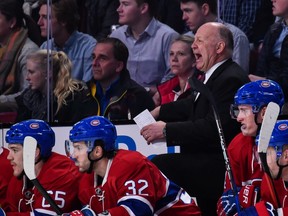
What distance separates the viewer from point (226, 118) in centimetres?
573

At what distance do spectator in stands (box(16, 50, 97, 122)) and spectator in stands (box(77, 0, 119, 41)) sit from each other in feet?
0.87

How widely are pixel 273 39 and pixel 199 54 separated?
0.51 m

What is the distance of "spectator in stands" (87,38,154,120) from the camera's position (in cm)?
646

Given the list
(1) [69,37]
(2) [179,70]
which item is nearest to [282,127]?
(2) [179,70]

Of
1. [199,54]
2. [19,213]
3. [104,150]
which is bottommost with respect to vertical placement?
[19,213]

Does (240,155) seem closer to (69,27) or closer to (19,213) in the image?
(19,213)

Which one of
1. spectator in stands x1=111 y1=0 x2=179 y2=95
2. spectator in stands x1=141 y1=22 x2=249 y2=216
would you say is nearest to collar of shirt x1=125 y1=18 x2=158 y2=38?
spectator in stands x1=111 y1=0 x2=179 y2=95

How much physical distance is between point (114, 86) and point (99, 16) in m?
0.53

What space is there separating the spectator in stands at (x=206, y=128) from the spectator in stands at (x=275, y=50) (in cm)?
32

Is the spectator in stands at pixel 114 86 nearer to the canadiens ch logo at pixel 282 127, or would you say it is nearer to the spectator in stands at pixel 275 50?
the spectator in stands at pixel 275 50

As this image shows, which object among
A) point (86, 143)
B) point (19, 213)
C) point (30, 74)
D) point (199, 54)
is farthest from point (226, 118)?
point (30, 74)

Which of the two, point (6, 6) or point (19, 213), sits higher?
point (6, 6)

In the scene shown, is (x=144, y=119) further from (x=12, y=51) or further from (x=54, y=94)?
(x=12, y=51)

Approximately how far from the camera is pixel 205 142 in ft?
19.0
